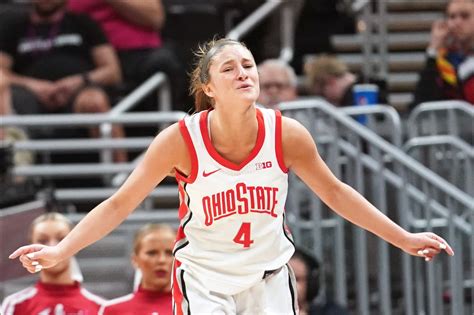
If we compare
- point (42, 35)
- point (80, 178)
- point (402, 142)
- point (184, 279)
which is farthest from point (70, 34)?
point (184, 279)

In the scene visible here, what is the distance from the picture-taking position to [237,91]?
5250mm

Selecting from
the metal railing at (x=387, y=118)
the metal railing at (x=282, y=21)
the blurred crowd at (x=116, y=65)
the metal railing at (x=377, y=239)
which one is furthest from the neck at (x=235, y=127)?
the metal railing at (x=282, y=21)

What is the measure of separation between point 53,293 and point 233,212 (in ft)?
8.61

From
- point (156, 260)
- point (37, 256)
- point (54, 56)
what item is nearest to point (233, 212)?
point (37, 256)

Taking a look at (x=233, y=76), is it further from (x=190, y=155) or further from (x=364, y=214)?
(x=364, y=214)

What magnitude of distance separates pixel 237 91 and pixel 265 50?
631 centimetres

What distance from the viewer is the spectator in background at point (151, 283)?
7414mm

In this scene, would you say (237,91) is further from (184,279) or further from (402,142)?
(402,142)

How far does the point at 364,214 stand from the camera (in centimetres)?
549

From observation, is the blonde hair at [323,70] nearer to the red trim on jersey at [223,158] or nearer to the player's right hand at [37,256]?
the red trim on jersey at [223,158]

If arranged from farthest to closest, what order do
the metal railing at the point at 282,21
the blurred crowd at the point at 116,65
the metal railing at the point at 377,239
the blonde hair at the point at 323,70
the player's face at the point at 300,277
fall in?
the metal railing at the point at 282,21, the blonde hair at the point at 323,70, the blurred crowd at the point at 116,65, the metal railing at the point at 377,239, the player's face at the point at 300,277

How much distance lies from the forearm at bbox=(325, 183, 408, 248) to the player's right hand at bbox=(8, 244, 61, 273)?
46.9 inches

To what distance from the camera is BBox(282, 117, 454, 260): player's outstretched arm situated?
5457 mm

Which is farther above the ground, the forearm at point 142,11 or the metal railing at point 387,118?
the forearm at point 142,11
